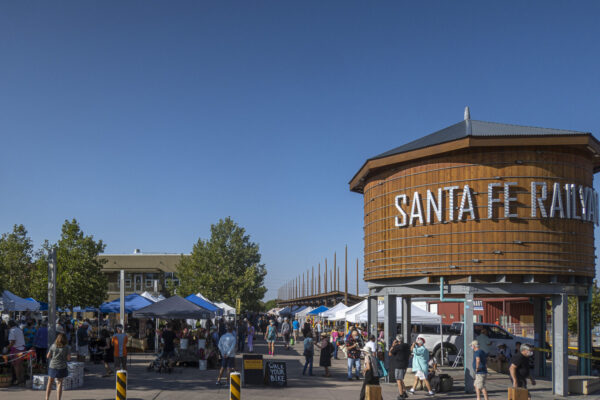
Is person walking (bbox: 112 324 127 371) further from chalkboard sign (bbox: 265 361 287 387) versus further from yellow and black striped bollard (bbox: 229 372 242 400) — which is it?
yellow and black striped bollard (bbox: 229 372 242 400)

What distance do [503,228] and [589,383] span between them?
18.5 feet

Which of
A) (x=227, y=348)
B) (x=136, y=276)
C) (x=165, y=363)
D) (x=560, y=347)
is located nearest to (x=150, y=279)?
(x=136, y=276)

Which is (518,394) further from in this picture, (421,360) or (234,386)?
(234,386)

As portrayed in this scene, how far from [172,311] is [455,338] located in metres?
13.0

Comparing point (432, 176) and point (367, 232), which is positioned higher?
point (432, 176)

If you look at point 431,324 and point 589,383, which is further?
point 431,324

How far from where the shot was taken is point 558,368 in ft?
62.6

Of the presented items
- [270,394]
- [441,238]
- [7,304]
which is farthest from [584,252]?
[7,304]

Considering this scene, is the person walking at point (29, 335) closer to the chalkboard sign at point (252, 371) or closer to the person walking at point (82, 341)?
the person walking at point (82, 341)

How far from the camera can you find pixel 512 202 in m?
19.4

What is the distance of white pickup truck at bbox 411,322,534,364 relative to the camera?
27531 mm

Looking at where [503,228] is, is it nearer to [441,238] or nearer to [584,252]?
[441,238]

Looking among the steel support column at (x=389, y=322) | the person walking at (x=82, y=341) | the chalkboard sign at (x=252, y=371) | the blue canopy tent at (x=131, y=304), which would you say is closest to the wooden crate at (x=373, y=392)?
the chalkboard sign at (x=252, y=371)

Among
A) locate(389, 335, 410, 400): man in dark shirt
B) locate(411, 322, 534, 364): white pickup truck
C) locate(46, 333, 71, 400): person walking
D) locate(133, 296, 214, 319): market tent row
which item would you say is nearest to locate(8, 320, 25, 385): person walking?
locate(46, 333, 71, 400): person walking
